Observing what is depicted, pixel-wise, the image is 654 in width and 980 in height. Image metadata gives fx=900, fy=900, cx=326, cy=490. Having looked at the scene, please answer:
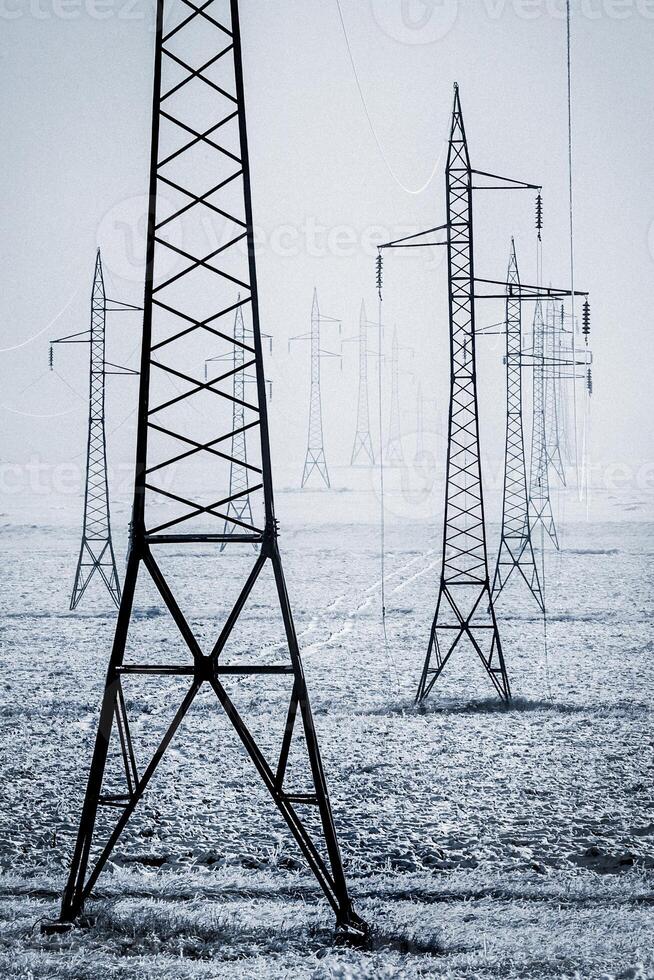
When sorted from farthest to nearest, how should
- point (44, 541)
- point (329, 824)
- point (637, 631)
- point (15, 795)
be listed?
point (44, 541)
point (637, 631)
point (15, 795)
point (329, 824)

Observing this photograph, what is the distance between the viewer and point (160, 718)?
16.1m

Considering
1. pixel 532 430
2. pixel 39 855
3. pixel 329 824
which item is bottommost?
pixel 39 855

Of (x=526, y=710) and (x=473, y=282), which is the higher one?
(x=473, y=282)

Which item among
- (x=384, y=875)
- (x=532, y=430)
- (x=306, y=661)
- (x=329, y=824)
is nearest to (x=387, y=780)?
(x=384, y=875)

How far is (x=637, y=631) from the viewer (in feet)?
79.2

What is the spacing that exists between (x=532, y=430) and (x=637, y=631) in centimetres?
1154

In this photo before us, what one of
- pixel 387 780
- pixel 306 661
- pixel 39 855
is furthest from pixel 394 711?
pixel 39 855

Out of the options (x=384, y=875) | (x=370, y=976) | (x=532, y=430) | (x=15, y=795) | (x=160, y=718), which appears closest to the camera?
(x=370, y=976)

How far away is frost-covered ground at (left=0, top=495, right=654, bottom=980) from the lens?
25.8 ft

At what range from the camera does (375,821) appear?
11.1 m

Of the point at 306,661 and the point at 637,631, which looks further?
the point at 637,631

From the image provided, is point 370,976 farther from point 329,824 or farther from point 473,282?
point 473,282

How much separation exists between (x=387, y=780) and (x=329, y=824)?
4.71m

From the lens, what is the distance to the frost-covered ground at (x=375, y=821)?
788 cm
